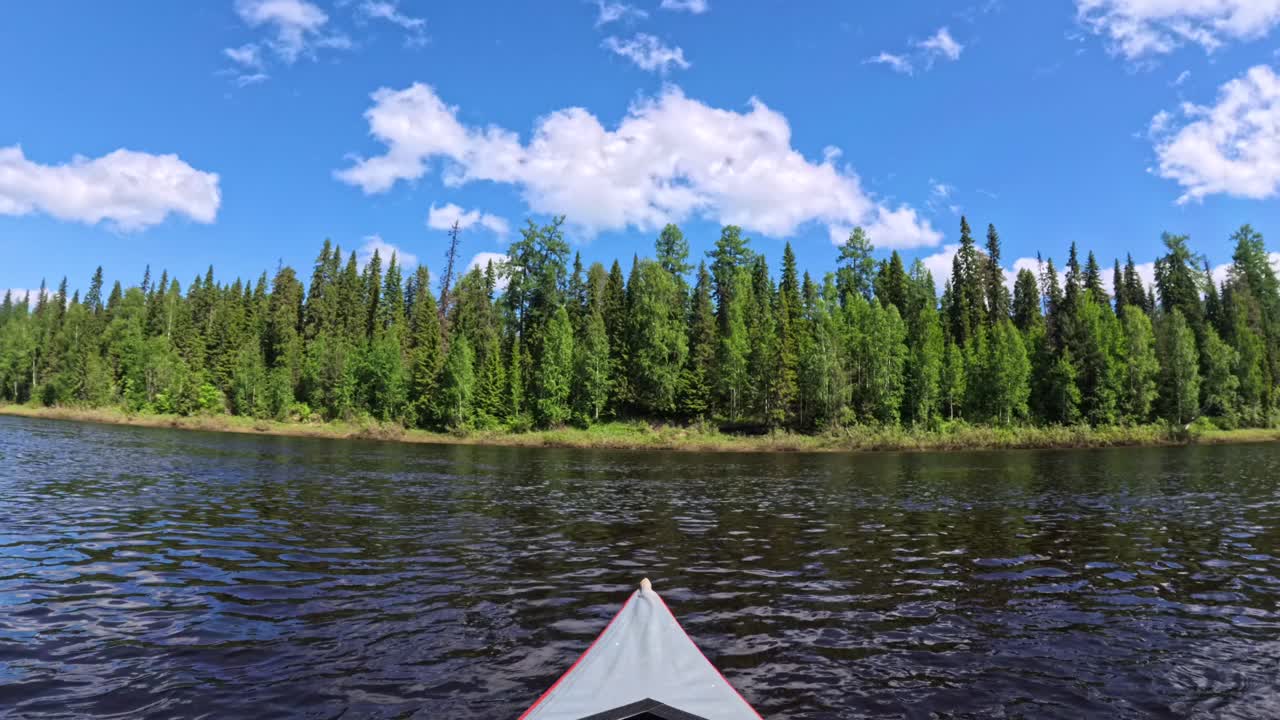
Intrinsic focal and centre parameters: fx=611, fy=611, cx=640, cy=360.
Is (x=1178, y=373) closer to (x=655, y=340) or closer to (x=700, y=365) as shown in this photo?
(x=700, y=365)

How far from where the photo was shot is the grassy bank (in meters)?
69.9

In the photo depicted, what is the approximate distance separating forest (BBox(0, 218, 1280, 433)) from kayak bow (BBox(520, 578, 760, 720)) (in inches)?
2946

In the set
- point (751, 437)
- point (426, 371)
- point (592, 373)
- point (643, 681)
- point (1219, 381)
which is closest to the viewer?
point (643, 681)

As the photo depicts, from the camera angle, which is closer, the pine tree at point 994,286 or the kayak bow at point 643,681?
the kayak bow at point 643,681

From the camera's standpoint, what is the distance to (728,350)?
84.1m

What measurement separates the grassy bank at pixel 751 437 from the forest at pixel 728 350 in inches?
189

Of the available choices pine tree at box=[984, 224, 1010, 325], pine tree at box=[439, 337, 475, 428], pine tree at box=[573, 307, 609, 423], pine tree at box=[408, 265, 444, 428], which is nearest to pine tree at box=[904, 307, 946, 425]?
pine tree at box=[984, 224, 1010, 325]

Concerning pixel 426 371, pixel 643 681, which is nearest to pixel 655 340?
pixel 426 371

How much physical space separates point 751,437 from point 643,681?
72059 millimetres

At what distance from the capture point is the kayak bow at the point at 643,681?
5.86 m

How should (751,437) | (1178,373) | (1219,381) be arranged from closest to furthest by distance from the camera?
(751,437) → (1178,373) → (1219,381)

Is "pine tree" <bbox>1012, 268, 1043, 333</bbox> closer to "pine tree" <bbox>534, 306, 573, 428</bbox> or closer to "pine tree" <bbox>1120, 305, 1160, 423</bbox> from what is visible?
"pine tree" <bbox>1120, 305, 1160, 423</bbox>

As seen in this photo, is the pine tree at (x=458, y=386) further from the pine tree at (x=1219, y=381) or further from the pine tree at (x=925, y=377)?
the pine tree at (x=1219, y=381)

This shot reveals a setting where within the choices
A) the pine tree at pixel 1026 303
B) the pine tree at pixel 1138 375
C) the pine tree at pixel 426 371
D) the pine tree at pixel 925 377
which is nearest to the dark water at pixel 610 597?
the pine tree at pixel 925 377
